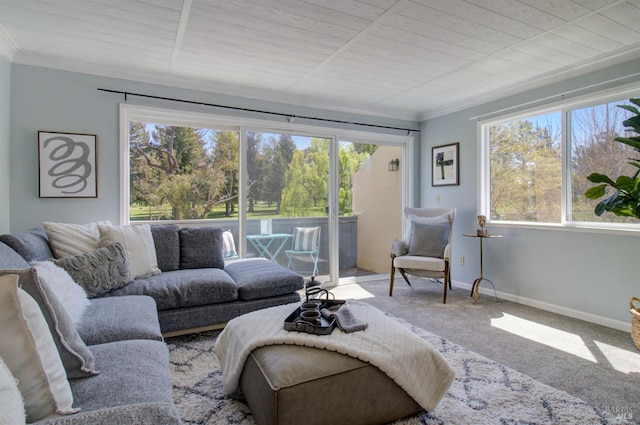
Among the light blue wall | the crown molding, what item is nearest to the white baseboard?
the light blue wall

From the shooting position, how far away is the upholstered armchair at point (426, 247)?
12.5 feet

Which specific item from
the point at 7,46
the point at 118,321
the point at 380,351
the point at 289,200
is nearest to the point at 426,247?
the point at 289,200

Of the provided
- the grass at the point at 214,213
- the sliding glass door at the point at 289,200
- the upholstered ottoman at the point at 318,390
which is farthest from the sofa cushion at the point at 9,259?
the sliding glass door at the point at 289,200

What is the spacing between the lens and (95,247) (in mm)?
2688

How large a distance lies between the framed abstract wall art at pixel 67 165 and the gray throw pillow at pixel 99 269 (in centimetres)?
92

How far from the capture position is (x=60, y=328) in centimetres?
122

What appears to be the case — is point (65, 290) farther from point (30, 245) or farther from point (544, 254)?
point (544, 254)

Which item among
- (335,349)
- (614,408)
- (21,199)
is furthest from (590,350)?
(21,199)

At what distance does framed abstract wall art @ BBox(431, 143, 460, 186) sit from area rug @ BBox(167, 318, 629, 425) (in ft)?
8.85

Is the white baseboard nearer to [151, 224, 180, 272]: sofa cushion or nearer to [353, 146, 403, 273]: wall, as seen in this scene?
[353, 146, 403, 273]: wall

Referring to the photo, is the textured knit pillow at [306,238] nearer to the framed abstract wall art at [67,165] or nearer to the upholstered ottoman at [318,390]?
the framed abstract wall art at [67,165]

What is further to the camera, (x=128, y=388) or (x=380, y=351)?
(x=380, y=351)

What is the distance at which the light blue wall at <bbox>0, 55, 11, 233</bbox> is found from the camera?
2771 millimetres

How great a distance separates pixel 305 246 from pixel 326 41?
95.5 inches
